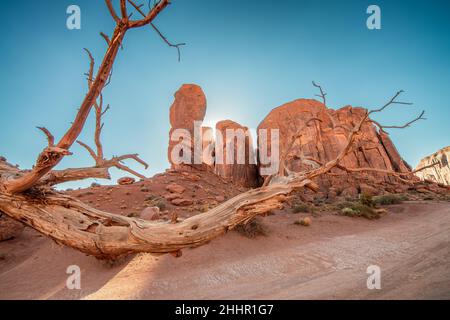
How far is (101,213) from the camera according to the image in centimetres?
321

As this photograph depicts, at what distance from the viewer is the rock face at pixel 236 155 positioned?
29.6 meters

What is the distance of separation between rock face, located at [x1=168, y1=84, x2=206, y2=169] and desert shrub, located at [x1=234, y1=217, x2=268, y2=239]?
62.4 feet

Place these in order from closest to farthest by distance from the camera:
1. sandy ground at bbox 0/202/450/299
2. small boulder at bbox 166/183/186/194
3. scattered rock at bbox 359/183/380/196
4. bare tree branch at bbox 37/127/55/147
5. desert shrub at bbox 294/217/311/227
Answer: bare tree branch at bbox 37/127/55/147
sandy ground at bbox 0/202/450/299
desert shrub at bbox 294/217/311/227
small boulder at bbox 166/183/186/194
scattered rock at bbox 359/183/380/196

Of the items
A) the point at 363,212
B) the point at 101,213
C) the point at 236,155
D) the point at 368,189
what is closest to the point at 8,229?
the point at 101,213

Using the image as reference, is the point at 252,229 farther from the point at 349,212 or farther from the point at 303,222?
the point at 349,212

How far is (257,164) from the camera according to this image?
31.3m

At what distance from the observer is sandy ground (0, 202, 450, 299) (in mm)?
4125

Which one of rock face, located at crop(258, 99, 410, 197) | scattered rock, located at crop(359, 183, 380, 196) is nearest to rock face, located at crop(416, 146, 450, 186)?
rock face, located at crop(258, 99, 410, 197)

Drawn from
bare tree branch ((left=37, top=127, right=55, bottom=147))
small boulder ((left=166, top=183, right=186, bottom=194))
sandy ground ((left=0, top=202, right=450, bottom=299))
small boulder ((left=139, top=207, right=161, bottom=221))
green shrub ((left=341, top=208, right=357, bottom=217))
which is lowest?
sandy ground ((left=0, top=202, right=450, bottom=299))

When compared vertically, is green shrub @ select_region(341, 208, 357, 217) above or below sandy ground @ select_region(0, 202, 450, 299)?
above

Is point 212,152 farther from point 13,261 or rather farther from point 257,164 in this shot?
point 13,261

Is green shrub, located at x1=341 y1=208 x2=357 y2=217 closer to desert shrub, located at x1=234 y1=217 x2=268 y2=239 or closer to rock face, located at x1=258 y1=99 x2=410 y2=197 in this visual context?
desert shrub, located at x1=234 y1=217 x2=268 y2=239

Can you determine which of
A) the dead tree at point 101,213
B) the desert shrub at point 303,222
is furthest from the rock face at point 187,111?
the dead tree at point 101,213
